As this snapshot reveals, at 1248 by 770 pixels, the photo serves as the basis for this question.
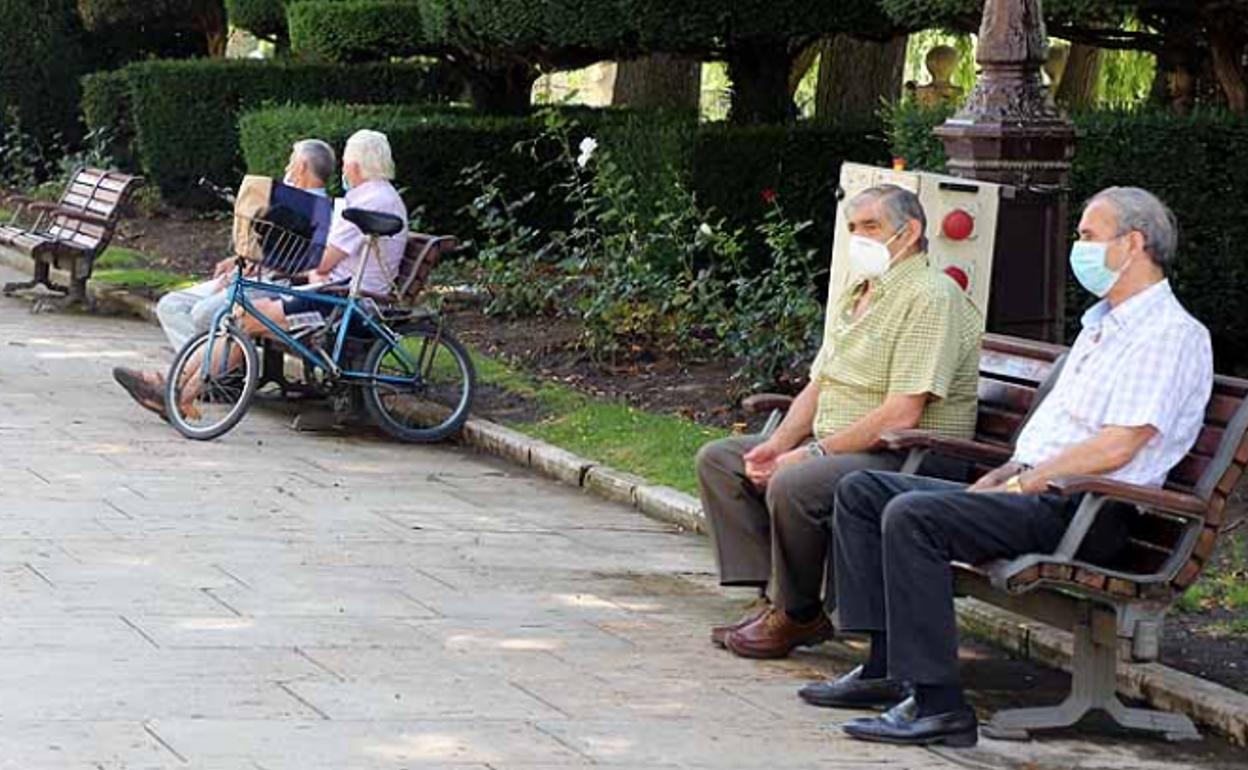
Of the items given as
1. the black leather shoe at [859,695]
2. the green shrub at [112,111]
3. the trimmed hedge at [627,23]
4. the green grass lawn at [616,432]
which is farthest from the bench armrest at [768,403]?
the green shrub at [112,111]

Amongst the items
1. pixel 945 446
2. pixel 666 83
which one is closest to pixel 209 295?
pixel 945 446

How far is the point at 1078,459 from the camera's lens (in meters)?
6.75

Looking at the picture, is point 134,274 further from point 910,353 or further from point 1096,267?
point 1096,267

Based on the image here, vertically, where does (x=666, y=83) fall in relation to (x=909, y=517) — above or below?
above

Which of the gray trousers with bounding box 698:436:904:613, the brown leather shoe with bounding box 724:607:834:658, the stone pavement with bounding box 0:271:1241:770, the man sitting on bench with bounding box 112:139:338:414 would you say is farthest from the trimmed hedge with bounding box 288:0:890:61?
the brown leather shoe with bounding box 724:607:834:658

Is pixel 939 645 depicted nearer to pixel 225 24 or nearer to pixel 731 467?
pixel 731 467

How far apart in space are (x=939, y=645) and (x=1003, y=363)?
5.09 feet

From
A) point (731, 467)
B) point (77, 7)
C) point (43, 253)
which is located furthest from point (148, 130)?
point (731, 467)

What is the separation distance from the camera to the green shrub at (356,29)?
72.6 ft

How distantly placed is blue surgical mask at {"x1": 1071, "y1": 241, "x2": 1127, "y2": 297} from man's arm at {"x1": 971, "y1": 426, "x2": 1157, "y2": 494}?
Answer: 435 mm

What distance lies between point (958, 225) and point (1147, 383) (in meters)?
2.31

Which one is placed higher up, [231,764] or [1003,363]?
[1003,363]

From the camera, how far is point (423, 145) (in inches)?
767

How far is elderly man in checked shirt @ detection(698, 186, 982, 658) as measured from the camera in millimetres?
7422
